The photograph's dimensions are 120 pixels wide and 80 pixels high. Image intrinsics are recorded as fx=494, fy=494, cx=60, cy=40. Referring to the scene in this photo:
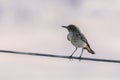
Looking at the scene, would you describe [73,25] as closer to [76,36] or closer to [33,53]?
[76,36]

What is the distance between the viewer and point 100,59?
15555 mm

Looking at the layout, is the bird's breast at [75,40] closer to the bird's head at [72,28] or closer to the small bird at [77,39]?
the small bird at [77,39]

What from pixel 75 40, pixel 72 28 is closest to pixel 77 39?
pixel 75 40

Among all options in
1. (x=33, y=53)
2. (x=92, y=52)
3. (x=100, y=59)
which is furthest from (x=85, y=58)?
(x=92, y=52)

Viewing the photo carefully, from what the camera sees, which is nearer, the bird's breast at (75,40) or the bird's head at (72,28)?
the bird's breast at (75,40)

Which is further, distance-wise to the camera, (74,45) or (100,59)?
(74,45)

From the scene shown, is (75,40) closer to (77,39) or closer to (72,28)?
(77,39)

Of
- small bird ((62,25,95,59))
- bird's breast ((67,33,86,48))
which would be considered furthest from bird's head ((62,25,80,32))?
bird's breast ((67,33,86,48))

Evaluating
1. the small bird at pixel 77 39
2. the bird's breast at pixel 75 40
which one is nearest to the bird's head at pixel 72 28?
the small bird at pixel 77 39

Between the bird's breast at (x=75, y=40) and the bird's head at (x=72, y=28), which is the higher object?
the bird's head at (x=72, y=28)

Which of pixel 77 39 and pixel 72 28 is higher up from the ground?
pixel 72 28

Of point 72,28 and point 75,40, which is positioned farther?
point 72,28

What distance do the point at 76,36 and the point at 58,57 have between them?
7.85m

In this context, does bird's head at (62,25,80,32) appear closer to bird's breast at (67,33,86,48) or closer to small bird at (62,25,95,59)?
small bird at (62,25,95,59)
